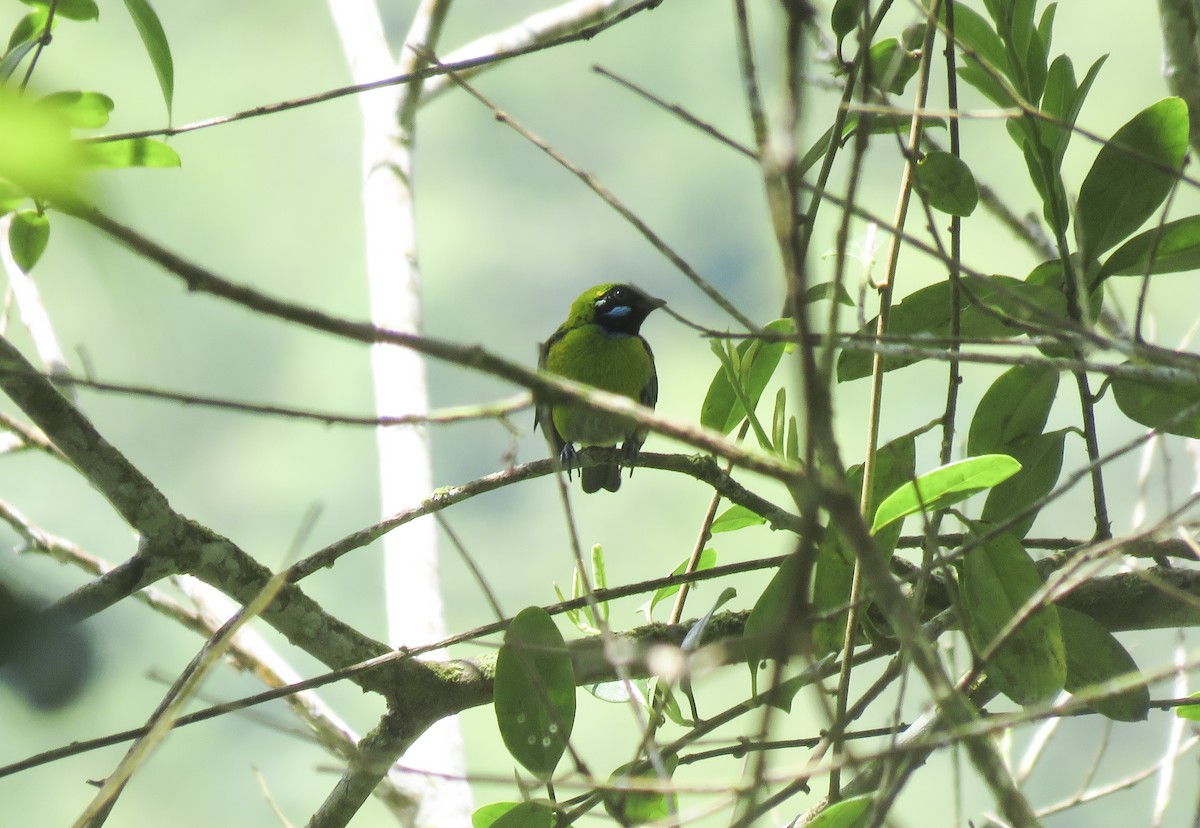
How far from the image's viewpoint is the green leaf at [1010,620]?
1718 millimetres

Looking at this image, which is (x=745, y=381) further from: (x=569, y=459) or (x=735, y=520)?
(x=569, y=459)

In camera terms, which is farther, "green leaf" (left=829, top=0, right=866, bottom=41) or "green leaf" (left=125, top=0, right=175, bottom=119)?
"green leaf" (left=829, top=0, right=866, bottom=41)

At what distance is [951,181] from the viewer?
193 centimetres

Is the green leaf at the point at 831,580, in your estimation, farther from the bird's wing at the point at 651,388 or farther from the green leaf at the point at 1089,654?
the bird's wing at the point at 651,388

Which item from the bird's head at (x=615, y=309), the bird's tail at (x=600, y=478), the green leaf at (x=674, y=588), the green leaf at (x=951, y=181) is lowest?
the green leaf at (x=674, y=588)

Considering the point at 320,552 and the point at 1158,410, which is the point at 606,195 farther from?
the point at 1158,410

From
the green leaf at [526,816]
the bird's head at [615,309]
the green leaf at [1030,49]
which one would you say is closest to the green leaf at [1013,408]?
the green leaf at [1030,49]

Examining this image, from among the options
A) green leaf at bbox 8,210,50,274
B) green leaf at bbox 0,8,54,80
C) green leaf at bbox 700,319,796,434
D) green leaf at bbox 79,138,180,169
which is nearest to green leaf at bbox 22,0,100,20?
green leaf at bbox 0,8,54,80

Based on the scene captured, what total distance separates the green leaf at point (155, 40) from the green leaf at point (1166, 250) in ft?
5.41

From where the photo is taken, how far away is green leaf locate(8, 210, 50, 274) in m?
2.22

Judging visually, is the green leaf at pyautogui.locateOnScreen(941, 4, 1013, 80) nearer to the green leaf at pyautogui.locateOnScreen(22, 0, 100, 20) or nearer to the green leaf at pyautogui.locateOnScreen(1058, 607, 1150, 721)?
the green leaf at pyautogui.locateOnScreen(1058, 607, 1150, 721)

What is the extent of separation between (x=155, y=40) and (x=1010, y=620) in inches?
65.2

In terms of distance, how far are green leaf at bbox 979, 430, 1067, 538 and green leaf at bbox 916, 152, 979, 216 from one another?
17.6 inches

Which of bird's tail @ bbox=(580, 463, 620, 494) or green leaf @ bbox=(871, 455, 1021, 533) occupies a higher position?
bird's tail @ bbox=(580, 463, 620, 494)
